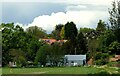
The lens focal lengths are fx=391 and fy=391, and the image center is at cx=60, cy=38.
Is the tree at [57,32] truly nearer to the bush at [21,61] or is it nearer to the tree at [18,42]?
the tree at [18,42]

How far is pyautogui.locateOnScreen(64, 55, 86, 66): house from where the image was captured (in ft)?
192

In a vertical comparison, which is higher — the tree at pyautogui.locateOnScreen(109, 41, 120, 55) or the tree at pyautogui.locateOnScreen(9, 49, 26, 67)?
the tree at pyautogui.locateOnScreen(109, 41, 120, 55)

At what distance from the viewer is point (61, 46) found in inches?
2267

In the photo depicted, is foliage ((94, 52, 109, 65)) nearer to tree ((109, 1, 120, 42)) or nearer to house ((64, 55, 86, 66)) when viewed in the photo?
house ((64, 55, 86, 66))

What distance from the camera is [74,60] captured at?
201 ft

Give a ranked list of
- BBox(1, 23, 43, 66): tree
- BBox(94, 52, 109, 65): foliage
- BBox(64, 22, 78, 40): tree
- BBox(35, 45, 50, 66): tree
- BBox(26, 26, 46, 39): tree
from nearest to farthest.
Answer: BBox(94, 52, 109, 65): foliage → BBox(35, 45, 50, 66): tree → BBox(1, 23, 43, 66): tree → BBox(64, 22, 78, 40): tree → BBox(26, 26, 46, 39): tree

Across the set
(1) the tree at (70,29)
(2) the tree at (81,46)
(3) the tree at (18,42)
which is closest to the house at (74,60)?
(2) the tree at (81,46)

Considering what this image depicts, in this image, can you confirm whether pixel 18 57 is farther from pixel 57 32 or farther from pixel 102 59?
pixel 57 32

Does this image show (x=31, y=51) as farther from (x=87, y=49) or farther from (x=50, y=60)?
(x=87, y=49)

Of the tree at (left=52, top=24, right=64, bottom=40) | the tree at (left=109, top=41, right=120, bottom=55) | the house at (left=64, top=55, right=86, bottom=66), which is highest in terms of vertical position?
the tree at (left=52, top=24, right=64, bottom=40)

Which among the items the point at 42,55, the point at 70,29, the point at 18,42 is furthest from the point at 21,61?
the point at 70,29

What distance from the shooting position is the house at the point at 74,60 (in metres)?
A: 58.5

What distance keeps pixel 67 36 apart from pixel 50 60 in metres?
19.7

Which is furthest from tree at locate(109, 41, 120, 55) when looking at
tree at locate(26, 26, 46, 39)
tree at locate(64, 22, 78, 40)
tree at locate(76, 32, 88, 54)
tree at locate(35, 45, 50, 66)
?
tree at locate(26, 26, 46, 39)
